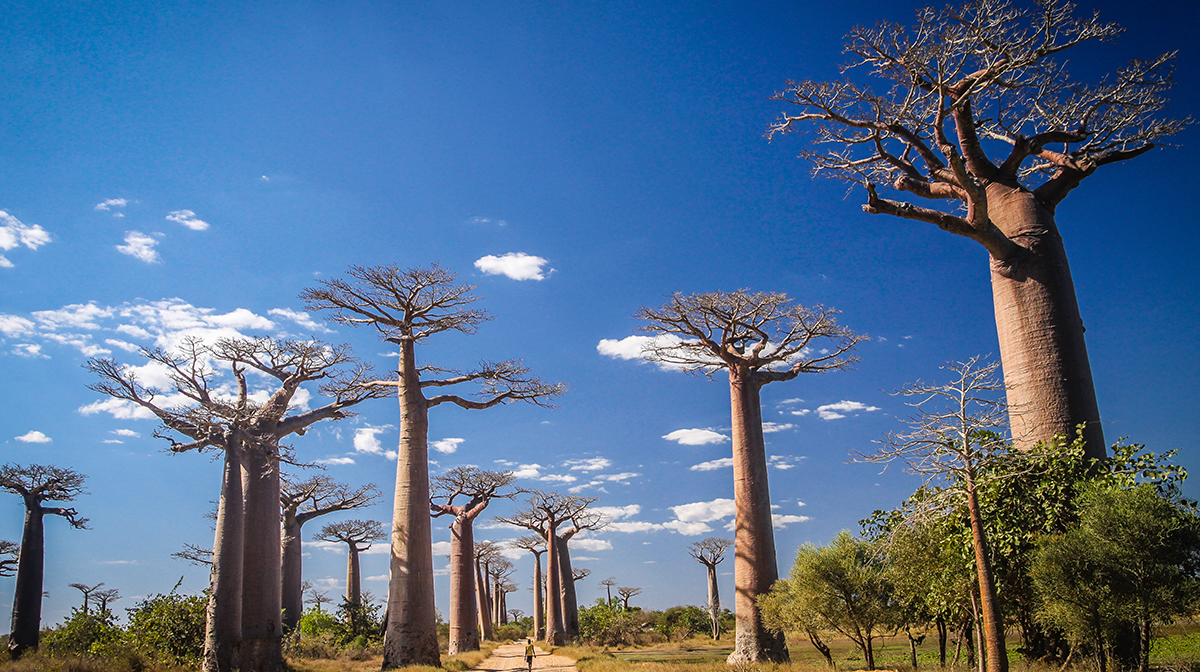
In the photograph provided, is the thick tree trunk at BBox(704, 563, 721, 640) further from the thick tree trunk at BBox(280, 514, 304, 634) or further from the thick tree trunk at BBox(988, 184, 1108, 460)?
the thick tree trunk at BBox(988, 184, 1108, 460)

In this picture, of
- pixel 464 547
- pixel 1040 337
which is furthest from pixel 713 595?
pixel 1040 337

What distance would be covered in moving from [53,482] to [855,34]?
2684cm

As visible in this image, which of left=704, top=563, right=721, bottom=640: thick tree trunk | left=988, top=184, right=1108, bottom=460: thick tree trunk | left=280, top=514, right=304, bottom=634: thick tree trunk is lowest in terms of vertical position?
left=704, top=563, right=721, bottom=640: thick tree trunk

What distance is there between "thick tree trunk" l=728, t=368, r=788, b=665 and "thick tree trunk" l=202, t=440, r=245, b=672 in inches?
398

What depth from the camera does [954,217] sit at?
9.92m

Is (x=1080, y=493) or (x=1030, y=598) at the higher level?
(x=1080, y=493)

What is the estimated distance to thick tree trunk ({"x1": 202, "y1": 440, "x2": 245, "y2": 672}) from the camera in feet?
41.9

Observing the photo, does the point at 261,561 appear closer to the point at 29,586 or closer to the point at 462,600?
the point at 462,600

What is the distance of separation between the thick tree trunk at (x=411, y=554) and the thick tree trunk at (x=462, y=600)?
8482 mm

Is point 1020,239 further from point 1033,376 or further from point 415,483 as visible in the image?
point 415,483

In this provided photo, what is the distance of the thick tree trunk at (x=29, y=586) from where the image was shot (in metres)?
19.8

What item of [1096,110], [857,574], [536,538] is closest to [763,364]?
[857,574]

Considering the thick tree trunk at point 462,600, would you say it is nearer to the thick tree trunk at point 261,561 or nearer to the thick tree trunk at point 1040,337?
the thick tree trunk at point 261,561

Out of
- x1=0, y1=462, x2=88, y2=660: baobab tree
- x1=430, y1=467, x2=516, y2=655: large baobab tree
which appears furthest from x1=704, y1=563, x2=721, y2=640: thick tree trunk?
x1=0, y1=462, x2=88, y2=660: baobab tree
